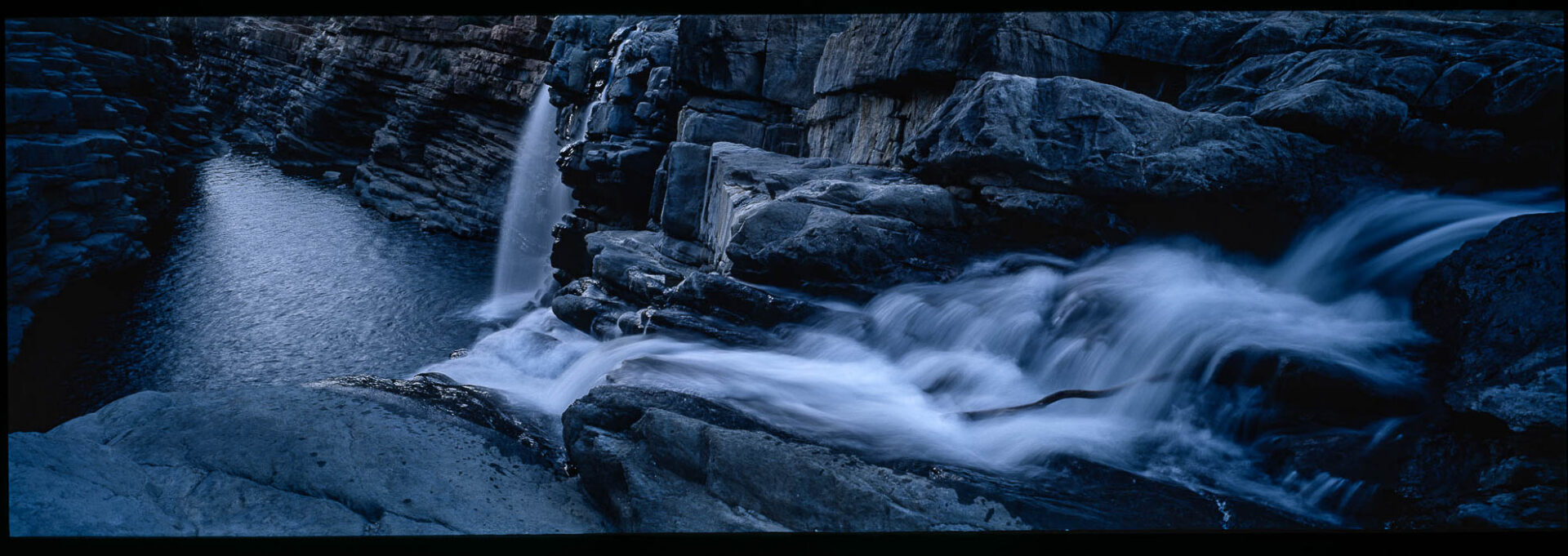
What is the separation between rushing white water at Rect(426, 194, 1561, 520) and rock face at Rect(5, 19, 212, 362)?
3882 mm

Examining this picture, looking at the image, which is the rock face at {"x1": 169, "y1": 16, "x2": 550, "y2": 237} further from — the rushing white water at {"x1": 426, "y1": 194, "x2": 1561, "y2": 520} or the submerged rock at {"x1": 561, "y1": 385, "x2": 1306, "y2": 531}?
the submerged rock at {"x1": 561, "y1": 385, "x2": 1306, "y2": 531}

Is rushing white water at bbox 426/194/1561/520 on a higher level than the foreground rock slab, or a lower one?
higher

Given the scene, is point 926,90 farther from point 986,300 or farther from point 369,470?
point 369,470

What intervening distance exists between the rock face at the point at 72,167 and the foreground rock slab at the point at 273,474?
1.98 m

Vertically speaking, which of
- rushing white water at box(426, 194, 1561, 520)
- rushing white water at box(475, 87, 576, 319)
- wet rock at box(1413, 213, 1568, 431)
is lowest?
rushing white water at box(475, 87, 576, 319)

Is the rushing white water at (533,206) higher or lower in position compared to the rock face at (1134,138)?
lower

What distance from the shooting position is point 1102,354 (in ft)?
14.4

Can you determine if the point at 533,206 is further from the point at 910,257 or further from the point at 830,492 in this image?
the point at 830,492

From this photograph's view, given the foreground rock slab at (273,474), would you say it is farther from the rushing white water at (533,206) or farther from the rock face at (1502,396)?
the rushing white water at (533,206)

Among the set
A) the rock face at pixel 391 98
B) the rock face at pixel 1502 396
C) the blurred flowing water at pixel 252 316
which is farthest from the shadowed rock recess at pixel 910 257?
the rock face at pixel 391 98

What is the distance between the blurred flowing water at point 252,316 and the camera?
513 cm

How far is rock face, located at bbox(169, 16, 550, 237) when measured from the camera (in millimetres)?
17172

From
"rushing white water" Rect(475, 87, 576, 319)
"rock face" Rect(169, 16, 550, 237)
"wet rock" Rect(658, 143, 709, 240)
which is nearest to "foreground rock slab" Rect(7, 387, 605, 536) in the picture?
"wet rock" Rect(658, 143, 709, 240)

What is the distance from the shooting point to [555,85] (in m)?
14.3
